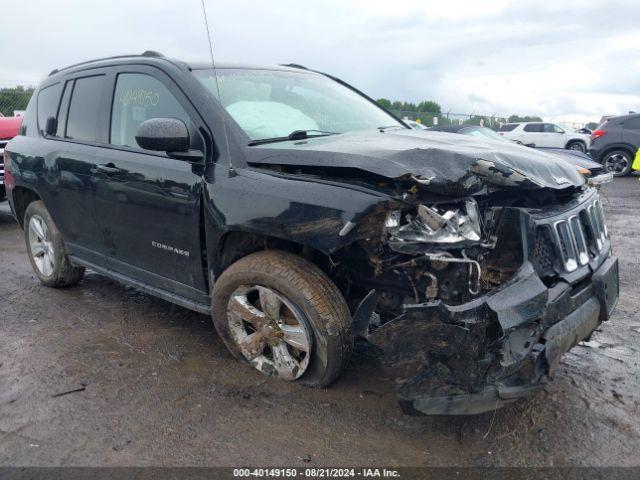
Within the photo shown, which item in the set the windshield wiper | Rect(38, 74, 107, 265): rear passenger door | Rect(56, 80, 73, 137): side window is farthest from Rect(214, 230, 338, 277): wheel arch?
Rect(56, 80, 73, 137): side window

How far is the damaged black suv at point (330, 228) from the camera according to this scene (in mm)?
2402

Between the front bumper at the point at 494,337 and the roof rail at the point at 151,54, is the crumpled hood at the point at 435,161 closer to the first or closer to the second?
the front bumper at the point at 494,337

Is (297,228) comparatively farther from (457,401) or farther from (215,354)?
(215,354)

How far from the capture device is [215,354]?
3611 millimetres

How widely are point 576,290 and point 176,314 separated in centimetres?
289

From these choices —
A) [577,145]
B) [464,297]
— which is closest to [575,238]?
[464,297]

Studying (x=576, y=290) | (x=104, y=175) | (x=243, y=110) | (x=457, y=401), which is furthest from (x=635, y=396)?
(x=104, y=175)

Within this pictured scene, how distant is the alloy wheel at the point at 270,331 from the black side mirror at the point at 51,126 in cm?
247

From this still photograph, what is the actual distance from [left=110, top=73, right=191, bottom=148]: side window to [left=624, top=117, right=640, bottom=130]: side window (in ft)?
47.3

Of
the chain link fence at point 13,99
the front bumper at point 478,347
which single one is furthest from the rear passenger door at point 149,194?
the chain link fence at point 13,99

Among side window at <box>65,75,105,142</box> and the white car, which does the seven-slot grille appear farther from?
the white car

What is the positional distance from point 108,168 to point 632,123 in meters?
14.7

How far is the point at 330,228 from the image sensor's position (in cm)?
261

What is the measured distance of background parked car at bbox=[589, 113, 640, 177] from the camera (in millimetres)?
14508
